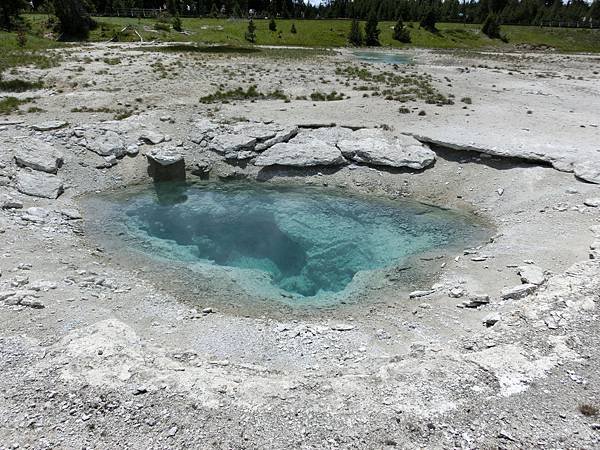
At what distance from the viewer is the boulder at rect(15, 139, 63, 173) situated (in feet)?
64.4

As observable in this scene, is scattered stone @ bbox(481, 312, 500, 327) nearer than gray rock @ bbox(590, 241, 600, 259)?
Yes

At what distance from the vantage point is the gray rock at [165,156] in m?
20.8

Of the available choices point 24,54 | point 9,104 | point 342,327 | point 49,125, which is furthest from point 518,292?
point 24,54

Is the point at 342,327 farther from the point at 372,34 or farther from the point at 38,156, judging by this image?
the point at 372,34

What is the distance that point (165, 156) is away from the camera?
21.0 meters

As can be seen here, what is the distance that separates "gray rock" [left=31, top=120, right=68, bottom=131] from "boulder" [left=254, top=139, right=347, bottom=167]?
36.5ft

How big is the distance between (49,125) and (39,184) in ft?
19.0

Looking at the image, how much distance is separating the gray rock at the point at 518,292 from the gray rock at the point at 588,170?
9.24 meters

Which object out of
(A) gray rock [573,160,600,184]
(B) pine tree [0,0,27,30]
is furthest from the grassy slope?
(A) gray rock [573,160,600,184]

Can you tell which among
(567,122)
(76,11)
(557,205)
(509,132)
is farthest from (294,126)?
(76,11)

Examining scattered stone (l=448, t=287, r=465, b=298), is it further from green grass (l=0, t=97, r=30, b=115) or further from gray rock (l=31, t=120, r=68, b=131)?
green grass (l=0, t=97, r=30, b=115)

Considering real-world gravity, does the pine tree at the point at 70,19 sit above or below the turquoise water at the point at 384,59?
above

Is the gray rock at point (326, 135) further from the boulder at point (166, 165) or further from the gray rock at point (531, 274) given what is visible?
the gray rock at point (531, 274)

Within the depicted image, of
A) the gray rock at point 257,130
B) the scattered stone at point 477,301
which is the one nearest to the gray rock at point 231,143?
the gray rock at point 257,130
